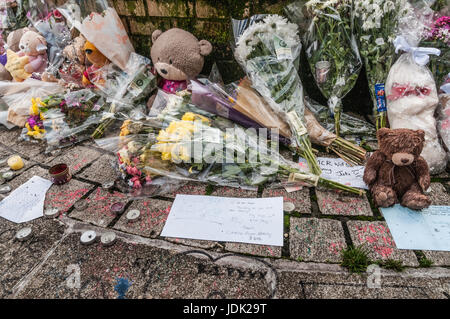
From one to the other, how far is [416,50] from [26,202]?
3.01 m

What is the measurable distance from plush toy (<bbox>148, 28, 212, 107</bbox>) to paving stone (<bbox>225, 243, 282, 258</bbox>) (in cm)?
164

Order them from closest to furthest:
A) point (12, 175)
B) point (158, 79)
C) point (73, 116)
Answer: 1. point (12, 175)
2. point (73, 116)
3. point (158, 79)

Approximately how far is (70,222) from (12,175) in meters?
0.95

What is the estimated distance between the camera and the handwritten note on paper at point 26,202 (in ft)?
6.25

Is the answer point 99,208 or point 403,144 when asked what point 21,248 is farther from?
point 403,144

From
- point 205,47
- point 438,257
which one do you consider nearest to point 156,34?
point 205,47

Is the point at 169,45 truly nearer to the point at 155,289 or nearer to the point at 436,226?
the point at 155,289

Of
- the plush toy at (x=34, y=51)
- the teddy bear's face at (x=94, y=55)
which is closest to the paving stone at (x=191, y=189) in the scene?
the teddy bear's face at (x=94, y=55)

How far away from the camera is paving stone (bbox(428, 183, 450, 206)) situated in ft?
5.99

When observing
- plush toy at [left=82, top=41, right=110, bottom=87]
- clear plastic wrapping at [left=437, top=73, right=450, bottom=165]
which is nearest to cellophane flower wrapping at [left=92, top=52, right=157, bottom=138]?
plush toy at [left=82, top=41, right=110, bottom=87]

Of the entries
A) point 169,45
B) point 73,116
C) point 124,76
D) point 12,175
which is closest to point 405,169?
point 169,45

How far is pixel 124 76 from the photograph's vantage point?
278cm

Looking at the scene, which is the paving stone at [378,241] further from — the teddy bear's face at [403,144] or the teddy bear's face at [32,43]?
the teddy bear's face at [32,43]

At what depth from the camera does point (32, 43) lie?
3.14 meters
